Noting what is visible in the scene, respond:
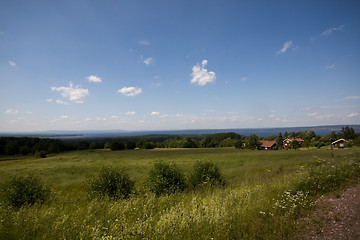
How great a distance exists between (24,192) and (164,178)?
10.5 metres

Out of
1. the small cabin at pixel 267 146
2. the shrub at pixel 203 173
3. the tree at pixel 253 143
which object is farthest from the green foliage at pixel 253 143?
the shrub at pixel 203 173

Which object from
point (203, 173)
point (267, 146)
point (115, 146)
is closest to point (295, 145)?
point (267, 146)

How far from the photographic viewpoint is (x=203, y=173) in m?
15.1

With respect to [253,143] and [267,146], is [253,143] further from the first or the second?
[267,146]

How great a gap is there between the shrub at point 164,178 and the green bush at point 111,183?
6.24ft

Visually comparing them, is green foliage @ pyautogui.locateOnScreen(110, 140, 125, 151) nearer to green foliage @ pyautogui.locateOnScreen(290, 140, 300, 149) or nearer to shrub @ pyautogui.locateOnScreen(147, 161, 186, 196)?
shrub @ pyautogui.locateOnScreen(147, 161, 186, 196)

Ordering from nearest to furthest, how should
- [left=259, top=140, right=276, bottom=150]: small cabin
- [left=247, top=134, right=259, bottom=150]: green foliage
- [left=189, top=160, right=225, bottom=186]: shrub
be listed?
[left=189, top=160, right=225, bottom=186]: shrub
[left=247, top=134, right=259, bottom=150]: green foliage
[left=259, top=140, right=276, bottom=150]: small cabin

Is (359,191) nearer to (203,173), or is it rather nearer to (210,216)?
(210,216)

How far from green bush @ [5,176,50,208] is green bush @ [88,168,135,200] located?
3.33 meters

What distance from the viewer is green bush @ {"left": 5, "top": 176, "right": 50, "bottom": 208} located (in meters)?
11.5

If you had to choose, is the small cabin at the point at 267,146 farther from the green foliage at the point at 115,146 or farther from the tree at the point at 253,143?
the green foliage at the point at 115,146

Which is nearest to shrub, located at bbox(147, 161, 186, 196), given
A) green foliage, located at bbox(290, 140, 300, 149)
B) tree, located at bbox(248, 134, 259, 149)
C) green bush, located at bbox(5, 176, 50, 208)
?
green bush, located at bbox(5, 176, 50, 208)

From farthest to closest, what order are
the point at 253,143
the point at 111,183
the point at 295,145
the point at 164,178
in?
the point at 295,145 → the point at 253,143 → the point at 164,178 → the point at 111,183

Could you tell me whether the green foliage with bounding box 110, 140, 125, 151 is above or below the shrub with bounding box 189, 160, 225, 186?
below
